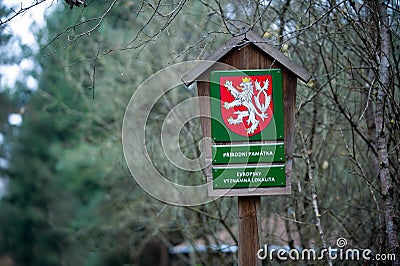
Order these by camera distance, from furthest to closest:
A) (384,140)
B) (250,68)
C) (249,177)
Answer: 1. (384,140)
2. (250,68)
3. (249,177)

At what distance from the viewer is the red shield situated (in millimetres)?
3574

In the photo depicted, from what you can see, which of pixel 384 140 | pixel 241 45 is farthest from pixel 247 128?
pixel 384 140

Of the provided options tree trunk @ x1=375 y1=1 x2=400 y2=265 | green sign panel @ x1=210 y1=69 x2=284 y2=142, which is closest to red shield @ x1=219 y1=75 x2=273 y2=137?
green sign panel @ x1=210 y1=69 x2=284 y2=142

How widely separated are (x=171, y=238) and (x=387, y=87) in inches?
285

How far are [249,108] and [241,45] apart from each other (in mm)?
416

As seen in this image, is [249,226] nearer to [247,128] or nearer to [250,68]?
[247,128]

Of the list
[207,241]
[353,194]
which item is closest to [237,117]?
[353,194]

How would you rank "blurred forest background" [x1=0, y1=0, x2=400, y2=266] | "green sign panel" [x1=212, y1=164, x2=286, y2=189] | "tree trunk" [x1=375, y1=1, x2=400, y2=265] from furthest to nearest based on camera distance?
1. "blurred forest background" [x1=0, y1=0, x2=400, y2=266]
2. "tree trunk" [x1=375, y1=1, x2=400, y2=265]
3. "green sign panel" [x1=212, y1=164, x2=286, y2=189]

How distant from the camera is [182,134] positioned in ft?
24.4

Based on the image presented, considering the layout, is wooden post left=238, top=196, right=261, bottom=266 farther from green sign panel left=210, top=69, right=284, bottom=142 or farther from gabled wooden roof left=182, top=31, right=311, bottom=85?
gabled wooden roof left=182, top=31, right=311, bottom=85

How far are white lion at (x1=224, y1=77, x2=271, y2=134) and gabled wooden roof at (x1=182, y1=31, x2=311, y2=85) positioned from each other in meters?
0.18

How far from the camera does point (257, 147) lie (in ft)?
11.7

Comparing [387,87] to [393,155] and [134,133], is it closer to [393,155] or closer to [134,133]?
[393,155]

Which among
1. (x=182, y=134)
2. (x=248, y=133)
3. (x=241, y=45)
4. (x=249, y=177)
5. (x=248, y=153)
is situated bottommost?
(x=249, y=177)
